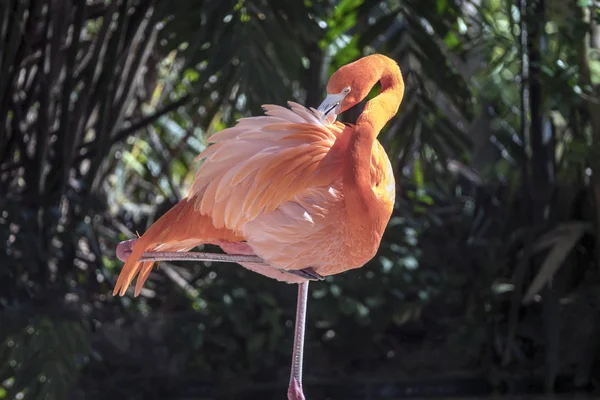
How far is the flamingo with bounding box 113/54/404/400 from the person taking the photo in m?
1.35

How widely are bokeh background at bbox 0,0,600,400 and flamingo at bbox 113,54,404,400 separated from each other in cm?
90

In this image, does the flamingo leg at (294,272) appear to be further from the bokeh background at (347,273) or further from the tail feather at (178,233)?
the bokeh background at (347,273)

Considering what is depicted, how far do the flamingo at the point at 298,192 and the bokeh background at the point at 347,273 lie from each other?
90 centimetres

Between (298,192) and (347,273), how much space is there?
1.60m

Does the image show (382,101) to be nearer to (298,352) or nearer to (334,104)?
(334,104)

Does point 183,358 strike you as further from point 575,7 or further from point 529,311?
point 575,7

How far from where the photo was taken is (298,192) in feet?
4.48

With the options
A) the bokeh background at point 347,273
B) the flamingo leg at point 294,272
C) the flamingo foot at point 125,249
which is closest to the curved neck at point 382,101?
the flamingo leg at point 294,272

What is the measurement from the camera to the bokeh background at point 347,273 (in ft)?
8.31

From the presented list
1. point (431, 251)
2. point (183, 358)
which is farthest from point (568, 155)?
point (183, 358)

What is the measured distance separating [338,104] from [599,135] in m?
1.69

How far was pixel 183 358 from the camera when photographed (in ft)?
9.57

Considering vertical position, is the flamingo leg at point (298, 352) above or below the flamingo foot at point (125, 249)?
below

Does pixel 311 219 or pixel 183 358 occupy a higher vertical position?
pixel 311 219
